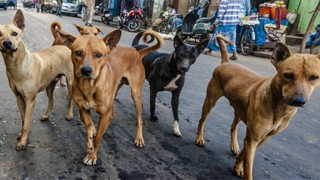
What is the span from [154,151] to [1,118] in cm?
219

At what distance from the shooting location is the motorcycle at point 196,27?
44.9 feet

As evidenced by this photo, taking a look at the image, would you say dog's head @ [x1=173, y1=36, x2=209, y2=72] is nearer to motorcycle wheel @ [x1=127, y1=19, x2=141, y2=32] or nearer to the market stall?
the market stall

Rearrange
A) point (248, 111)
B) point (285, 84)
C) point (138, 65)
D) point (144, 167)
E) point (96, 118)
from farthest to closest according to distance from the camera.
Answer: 1. point (96, 118)
2. point (138, 65)
3. point (144, 167)
4. point (248, 111)
5. point (285, 84)

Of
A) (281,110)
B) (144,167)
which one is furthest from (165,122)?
(281,110)

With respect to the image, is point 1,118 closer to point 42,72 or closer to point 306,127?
point 42,72

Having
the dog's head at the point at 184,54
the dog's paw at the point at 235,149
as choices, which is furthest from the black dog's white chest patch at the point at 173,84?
the dog's paw at the point at 235,149

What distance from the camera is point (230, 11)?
11594mm

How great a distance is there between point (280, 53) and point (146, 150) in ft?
6.44

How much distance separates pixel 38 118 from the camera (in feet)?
14.6

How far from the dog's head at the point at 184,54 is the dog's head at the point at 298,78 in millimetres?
1867

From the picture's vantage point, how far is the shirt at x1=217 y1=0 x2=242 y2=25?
11414 millimetres

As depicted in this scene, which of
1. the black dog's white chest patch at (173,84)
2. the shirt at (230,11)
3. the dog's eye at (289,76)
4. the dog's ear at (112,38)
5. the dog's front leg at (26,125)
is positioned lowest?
the dog's front leg at (26,125)

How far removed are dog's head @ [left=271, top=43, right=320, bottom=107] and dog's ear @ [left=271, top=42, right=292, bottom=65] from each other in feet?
0.25

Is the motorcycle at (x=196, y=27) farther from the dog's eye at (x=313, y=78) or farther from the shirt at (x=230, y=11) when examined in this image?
the dog's eye at (x=313, y=78)
